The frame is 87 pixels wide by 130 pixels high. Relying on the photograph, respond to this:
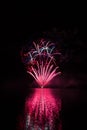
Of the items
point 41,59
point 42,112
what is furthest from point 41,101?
point 41,59

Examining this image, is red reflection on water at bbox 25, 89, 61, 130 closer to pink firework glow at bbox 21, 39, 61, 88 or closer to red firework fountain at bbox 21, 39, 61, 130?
red firework fountain at bbox 21, 39, 61, 130

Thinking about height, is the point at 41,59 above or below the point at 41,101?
above

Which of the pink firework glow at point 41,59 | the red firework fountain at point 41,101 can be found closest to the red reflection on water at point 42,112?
the red firework fountain at point 41,101

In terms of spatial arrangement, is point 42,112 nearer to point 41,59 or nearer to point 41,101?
point 41,101

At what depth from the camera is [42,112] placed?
125ft

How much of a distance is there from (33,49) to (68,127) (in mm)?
22849

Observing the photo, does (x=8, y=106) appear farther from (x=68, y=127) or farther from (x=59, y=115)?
(x=68, y=127)

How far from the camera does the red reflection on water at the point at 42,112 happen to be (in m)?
31.2

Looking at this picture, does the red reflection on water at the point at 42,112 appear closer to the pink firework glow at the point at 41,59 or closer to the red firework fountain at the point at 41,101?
the red firework fountain at the point at 41,101

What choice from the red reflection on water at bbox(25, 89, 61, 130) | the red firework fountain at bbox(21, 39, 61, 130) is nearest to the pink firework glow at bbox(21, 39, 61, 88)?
the red firework fountain at bbox(21, 39, 61, 130)

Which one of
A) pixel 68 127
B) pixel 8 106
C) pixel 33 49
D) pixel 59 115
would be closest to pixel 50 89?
pixel 33 49

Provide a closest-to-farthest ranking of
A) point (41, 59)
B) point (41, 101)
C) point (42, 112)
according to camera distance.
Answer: point (42, 112) → point (41, 101) → point (41, 59)

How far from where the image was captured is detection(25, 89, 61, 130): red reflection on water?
31.2 meters

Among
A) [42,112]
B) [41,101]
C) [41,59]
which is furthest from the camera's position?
[41,59]
